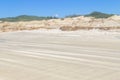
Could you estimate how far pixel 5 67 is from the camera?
7.46 m

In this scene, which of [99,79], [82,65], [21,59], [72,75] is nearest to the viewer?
[99,79]

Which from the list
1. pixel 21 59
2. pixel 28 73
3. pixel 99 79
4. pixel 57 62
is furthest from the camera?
pixel 21 59

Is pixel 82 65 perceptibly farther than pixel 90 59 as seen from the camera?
No

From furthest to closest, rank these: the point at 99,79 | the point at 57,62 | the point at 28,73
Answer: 1. the point at 57,62
2. the point at 28,73
3. the point at 99,79

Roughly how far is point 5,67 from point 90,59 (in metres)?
2.34

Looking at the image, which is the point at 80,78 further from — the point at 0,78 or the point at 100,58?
the point at 100,58

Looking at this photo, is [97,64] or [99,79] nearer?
[99,79]

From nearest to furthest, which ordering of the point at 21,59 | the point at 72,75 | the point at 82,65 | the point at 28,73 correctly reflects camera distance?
the point at 72,75
the point at 28,73
the point at 82,65
the point at 21,59

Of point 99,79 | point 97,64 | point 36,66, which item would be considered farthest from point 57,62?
point 99,79

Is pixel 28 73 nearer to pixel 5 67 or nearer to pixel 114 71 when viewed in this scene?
pixel 5 67

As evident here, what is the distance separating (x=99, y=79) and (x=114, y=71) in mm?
750

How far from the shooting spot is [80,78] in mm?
5816

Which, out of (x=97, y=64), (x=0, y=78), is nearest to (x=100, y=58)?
(x=97, y=64)

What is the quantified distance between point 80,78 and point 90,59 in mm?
2292
